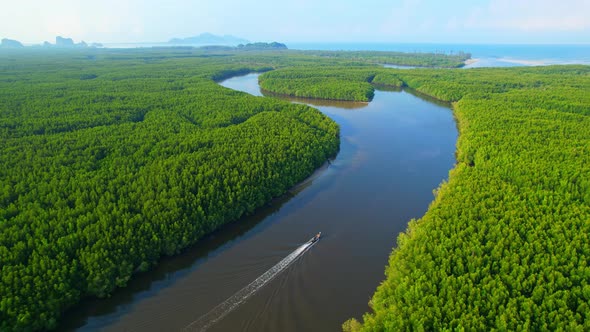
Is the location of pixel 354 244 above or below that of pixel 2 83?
below

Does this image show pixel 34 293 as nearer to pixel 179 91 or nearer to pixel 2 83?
pixel 179 91

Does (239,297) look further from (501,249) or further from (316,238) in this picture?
(501,249)

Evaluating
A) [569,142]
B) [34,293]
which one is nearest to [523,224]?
[569,142]

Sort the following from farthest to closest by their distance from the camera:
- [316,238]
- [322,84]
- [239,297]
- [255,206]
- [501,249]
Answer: [322,84]
[255,206]
[316,238]
[239,297]
[501,249]

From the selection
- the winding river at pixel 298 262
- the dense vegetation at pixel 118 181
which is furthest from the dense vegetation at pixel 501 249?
the dense vegetation at pixel 118 181

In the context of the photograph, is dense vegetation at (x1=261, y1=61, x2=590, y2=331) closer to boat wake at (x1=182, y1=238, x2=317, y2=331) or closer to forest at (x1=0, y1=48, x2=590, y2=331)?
forest at (x1=0, y1=48, x2=590, y2=331)

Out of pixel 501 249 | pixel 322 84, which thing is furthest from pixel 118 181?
pixel 322 84
